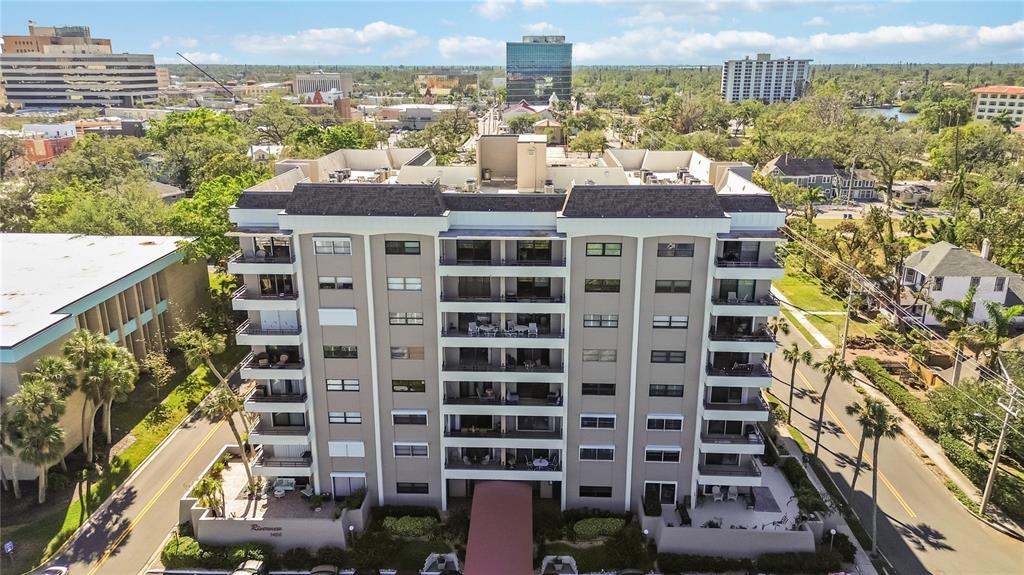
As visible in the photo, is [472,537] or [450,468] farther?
[450,468]

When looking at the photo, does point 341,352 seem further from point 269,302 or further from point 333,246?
point 333,246

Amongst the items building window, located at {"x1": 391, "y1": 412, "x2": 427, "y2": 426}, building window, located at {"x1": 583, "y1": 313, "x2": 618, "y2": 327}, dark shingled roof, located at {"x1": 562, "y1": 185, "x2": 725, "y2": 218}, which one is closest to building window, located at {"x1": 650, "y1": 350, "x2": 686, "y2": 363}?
building window, located at {"x1": 583, "y1": 313, "x2": 618, "y2": 327}

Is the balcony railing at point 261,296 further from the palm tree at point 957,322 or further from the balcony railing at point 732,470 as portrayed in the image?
the palm tree at point 957,322

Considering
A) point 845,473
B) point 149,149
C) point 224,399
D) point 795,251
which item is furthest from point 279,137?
point 845,473

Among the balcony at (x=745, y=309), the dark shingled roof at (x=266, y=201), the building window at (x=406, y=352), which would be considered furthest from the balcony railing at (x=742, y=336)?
the dark shingled roof at (x=266, y=201)

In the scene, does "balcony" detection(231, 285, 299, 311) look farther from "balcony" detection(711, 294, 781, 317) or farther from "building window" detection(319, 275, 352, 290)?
"balcony" detection(711, 294, 781, 317)

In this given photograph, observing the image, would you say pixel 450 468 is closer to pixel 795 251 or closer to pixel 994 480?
pixel 994 480

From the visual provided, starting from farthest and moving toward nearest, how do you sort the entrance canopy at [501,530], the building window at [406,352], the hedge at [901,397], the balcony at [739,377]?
1. the hedge at [901,397]
2. the building window at [406,352]
3. the balcony at [739,377]
4. the entrance canopy at [501,530]
